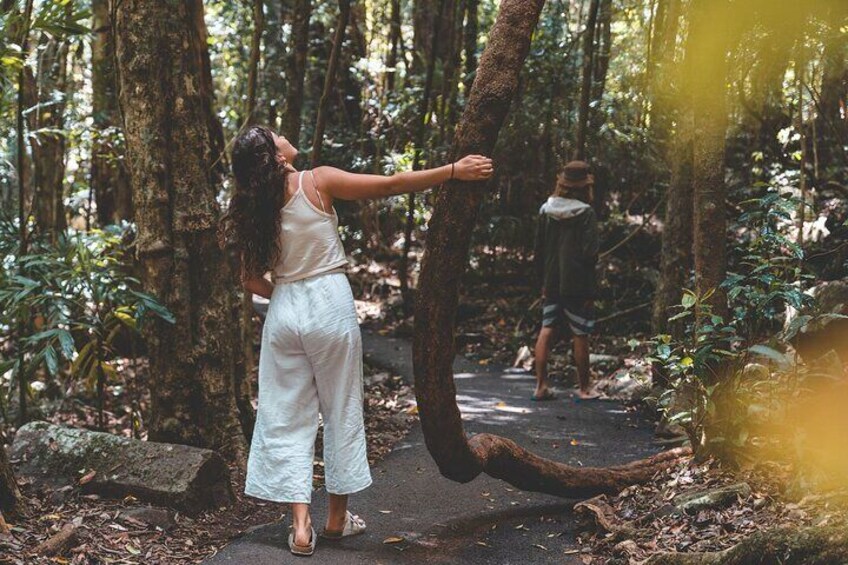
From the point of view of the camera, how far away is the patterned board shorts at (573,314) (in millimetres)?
8000

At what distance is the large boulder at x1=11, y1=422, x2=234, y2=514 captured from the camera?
491 centimetres

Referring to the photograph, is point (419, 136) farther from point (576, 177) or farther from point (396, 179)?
point (396, 179)

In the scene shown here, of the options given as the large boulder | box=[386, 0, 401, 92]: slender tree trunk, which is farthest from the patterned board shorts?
box=[386, 0, 401, 92]: slender tree trunk

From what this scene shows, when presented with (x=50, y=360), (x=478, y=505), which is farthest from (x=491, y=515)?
(x=50, y=360)

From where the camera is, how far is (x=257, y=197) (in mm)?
4309

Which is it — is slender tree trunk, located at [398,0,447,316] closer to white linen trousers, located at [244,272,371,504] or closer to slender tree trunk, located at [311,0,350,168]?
slender tree trunk, located at [311,0,350,168]

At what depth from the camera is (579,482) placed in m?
5.13

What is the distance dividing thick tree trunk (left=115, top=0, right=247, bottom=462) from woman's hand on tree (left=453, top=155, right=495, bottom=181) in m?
2.52

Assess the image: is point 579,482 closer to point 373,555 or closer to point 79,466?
point 373,555

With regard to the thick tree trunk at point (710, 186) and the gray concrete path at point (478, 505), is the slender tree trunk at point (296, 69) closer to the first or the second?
the gray concrete path at point (478, 505)

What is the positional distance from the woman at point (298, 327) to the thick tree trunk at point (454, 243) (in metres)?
0.38

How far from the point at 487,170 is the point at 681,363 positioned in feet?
5.87

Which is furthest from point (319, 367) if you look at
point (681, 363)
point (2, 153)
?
point (2, 153)

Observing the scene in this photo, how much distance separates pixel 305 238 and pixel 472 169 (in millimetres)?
996
